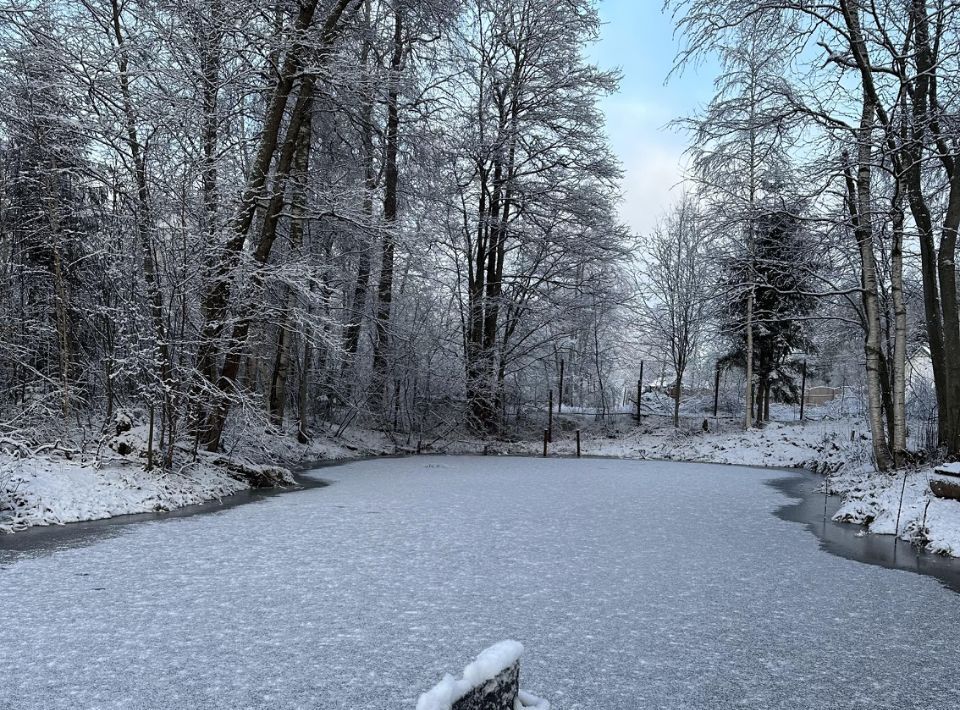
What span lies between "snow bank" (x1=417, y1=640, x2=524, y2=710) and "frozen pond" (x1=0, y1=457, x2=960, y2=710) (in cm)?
77

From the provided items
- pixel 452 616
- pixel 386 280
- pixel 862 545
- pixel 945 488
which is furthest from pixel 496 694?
pixel 386 280

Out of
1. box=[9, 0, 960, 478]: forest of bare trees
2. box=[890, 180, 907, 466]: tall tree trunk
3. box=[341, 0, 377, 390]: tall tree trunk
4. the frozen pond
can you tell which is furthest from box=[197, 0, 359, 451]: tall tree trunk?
box=[890, 180, 907, 466]: tall tree trunk

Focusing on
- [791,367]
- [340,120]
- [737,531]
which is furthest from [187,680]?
[791,367]

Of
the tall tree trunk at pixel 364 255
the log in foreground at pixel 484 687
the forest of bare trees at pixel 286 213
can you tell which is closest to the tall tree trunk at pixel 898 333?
the forest of bare trees at pixel 286 213

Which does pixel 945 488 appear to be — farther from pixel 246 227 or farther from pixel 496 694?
pixel 246 227

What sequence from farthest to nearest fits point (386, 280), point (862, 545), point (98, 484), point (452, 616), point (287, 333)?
point (386, 280), point (287, 333), point (98, 484), point (862, 545), point (452, 616)

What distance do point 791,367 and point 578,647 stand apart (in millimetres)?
29427

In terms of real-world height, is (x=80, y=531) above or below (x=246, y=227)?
below

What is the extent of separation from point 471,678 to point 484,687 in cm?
8

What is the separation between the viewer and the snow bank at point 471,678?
2.25 m

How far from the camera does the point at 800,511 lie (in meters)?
9.82

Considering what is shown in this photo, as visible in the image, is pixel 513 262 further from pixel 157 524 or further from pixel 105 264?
pixel 157 524

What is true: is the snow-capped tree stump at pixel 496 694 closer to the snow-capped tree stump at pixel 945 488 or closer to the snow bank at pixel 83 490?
the snow bank at pixel 83 490

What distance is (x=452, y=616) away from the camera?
4.39 meters
